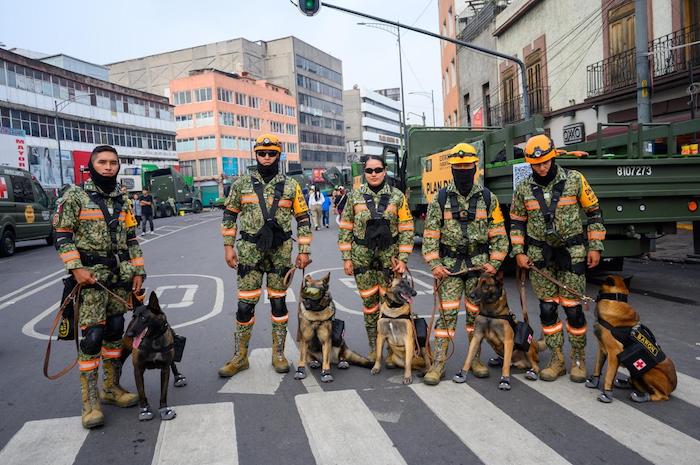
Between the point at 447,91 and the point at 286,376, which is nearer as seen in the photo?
the point at 286,376

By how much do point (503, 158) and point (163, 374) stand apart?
22.0 ft

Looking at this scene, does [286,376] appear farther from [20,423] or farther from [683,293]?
[683,293]

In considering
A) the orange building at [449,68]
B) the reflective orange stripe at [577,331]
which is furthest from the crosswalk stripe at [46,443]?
the orange building at [449,68]

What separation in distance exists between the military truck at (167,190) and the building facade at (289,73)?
30342 mm

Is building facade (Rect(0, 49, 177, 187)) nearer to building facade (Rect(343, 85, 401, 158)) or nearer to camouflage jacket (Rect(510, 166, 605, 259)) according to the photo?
camouflage jacket (Rect(510, 166, 605, 259))

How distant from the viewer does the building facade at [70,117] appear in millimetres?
41344

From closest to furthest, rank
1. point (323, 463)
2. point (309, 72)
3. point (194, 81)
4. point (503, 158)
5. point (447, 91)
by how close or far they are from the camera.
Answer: point (323, 463), point (503, 158), point (447, 91), point (194, 81), point (309, 72)

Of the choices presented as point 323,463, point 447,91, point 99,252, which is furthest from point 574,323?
point 447,91

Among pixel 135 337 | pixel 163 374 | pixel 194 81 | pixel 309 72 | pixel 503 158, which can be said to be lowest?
pixel 163 374

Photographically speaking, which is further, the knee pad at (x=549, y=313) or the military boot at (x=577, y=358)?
the knee pad at (x=549, y=313)

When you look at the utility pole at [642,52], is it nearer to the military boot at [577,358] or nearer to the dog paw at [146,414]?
the military boot at [577,358]

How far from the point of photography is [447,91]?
38.0 metres

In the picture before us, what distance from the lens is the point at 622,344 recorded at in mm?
4133

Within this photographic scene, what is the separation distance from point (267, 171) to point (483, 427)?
2.99 metres
